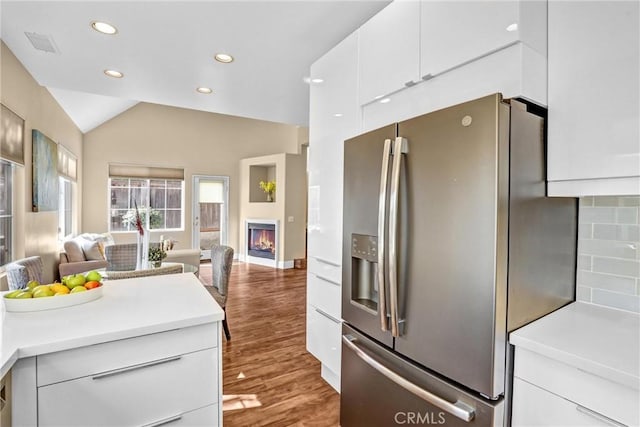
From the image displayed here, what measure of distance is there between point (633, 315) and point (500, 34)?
4.10 ft

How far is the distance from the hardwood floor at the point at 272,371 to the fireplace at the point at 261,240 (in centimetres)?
278

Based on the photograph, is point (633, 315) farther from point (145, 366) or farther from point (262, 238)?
point (262, 238)

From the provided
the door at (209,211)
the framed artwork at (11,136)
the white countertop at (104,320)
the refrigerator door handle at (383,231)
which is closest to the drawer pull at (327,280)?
the refrigerator door handle at (383,231)

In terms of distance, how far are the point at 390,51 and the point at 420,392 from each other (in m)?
1.62

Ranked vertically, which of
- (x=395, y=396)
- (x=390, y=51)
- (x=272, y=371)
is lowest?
(x=272, y=371)

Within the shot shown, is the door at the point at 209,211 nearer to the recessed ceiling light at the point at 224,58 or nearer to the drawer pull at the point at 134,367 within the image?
the recessed ceiling light at the point at 224,58

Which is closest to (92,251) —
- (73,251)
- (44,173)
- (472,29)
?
(73,251)

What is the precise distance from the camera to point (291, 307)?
433cm

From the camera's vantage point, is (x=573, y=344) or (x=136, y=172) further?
(x=136, y=172)

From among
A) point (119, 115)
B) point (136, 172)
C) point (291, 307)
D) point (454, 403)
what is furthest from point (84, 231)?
point (454, 403)

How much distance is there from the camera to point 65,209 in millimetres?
5414

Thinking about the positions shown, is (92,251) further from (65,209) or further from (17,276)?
(17,276)

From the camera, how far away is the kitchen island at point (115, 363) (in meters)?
1.01

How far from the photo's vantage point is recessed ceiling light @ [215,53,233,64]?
2557mm
